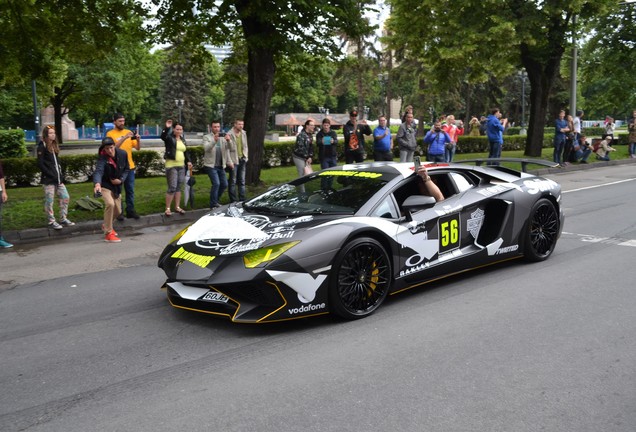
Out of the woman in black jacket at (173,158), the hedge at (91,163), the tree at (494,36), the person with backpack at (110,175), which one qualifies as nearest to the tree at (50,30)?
the hedge at (91,163)

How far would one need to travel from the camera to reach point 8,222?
11.1 m

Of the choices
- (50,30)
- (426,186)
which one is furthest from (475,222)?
(50,30)

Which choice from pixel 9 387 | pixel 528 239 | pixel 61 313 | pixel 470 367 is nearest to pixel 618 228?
pixel 528 239

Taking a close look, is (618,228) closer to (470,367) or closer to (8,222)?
(470,367)

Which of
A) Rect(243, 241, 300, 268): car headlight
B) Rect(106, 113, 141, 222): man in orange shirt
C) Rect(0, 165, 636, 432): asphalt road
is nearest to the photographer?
Rect(0, 165, 636, 432): asphalt road

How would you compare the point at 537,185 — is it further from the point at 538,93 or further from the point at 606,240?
the point at 538,93

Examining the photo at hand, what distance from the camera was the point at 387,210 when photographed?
19.3 feet

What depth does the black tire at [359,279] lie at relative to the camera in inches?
206

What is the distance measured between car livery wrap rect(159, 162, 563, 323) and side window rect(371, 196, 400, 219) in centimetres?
1

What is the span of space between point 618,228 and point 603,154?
1606cm

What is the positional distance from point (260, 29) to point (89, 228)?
6.51 meters

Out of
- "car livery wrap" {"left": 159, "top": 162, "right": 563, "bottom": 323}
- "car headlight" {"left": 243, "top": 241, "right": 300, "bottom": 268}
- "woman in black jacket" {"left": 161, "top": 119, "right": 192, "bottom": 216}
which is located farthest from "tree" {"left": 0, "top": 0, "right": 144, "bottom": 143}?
"car headlight" {"left": 243, "top": 241, "right": 300, "bottom": 268}

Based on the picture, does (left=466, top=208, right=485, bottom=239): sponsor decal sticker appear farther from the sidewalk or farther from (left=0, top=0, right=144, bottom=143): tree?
(left=0, top=0, right=144, bottom=143): tree

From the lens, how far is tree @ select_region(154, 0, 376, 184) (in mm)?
13695
